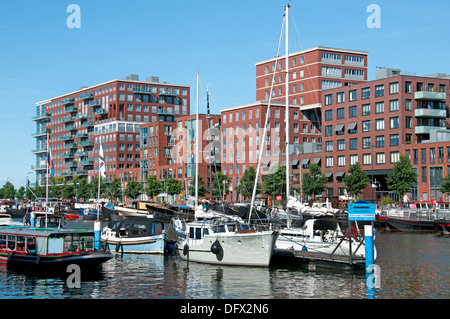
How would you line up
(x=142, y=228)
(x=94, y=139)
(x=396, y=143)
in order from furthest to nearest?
(x=94, y=139) → (x=396, y=143) → (x=142, y=228)

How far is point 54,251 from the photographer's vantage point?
3738 cm

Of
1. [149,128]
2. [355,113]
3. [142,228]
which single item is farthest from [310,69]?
[142,228]

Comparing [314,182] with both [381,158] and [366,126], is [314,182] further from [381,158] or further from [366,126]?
[366,126]

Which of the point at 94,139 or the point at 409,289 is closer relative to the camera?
the point at 409,289

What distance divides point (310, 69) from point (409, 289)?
102116 mm

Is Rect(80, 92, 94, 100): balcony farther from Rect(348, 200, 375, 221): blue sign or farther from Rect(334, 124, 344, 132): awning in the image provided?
Rect(348, 200, 375, 221): blue sign

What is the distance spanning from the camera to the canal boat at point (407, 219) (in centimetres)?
7512

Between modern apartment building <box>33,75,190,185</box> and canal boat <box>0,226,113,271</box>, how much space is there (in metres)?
121

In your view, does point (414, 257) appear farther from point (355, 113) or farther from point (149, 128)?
point (149, 128)

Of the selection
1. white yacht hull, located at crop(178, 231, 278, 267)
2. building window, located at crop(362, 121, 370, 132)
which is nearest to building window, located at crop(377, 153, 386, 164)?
building window, located at crop(362, 121, 370, 132)

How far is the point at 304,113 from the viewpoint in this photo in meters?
132

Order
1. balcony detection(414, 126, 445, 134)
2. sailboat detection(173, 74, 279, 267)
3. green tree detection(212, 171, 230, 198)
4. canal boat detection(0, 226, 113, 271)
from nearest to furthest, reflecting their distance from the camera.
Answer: canal boat detection(0, 226, 113, 271) < sailboat detection(173, 74, 279, 267) < balcony detection(414, 126, 445, 134) < green tree detection(212, 171, 230, 198)

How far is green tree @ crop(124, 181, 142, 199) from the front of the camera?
481ft

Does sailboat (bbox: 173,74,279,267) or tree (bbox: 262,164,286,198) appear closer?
sailboat (bbox: 173,74,279,267)
